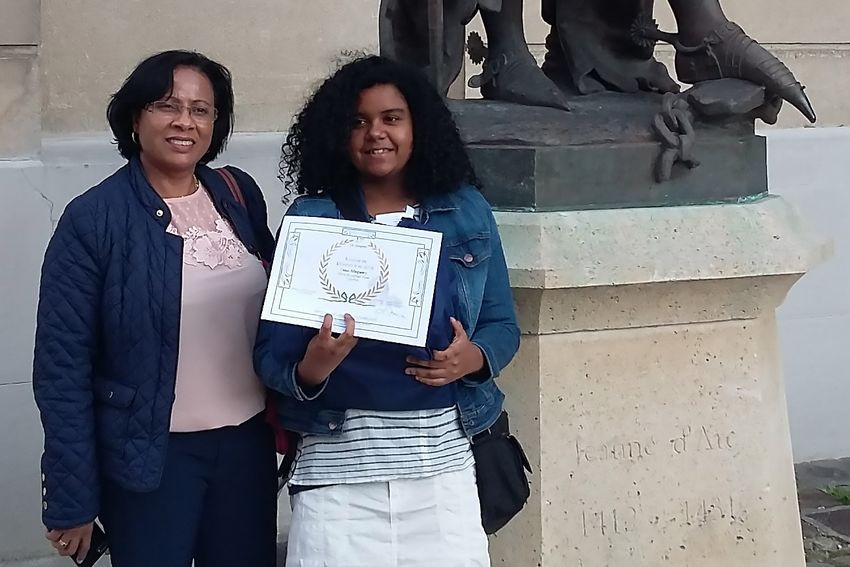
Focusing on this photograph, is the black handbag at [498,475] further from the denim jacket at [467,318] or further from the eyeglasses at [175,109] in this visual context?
the eyeglasses at [175,109]

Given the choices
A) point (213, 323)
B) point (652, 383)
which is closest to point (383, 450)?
point (213, 323)

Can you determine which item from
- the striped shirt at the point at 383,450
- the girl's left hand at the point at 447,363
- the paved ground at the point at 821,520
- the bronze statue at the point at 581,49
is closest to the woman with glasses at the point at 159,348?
the striped shirt at the point at 383,450

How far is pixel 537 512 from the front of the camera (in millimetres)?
2510

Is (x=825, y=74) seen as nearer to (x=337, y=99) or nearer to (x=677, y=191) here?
(x=677, y=191)

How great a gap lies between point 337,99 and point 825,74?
11.6ft

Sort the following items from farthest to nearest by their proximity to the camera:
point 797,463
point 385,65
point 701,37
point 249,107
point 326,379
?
point 797,463 < point 249,107 < point 701,37 < point 385,65 < point 326,379

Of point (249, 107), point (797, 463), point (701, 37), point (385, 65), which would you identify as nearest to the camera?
point (385, 65)

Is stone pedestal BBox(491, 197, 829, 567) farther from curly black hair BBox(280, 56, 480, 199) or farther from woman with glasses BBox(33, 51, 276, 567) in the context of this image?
woman with glasses BBox(33, 51, 276, 567)

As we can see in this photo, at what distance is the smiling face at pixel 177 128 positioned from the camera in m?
2.09

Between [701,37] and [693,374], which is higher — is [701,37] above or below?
above

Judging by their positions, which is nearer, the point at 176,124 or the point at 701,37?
the point at 176,124

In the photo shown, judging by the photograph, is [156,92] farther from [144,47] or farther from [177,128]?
[144,47]

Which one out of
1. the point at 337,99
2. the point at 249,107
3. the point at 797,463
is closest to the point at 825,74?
the point at 797,463

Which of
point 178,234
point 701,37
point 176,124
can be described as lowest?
point 178,234
